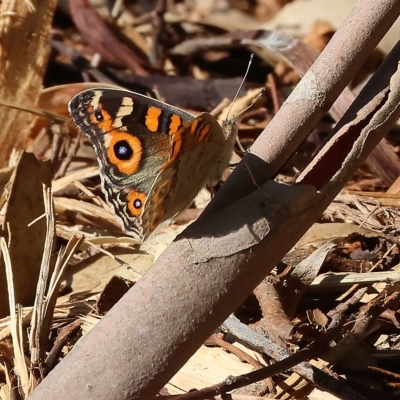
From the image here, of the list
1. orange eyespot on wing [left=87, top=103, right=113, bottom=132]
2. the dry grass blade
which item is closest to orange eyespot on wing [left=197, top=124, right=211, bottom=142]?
orange eyespot on wing [left=87, top=103, right=113, bottom=132]

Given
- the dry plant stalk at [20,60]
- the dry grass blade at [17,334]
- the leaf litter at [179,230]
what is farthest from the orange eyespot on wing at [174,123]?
the dry plant stalk at [20,60]

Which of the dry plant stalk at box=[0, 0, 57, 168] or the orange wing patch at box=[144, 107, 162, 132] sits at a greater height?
the orange wing patch at box=[144, 107, 162, 132]

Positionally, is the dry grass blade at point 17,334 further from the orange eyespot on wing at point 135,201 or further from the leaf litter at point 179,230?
the orange eyespot on wing at point 135,201

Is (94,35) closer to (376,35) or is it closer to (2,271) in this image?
(2,271)

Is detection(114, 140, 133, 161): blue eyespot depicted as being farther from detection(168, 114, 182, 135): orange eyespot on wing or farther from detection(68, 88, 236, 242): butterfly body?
detection(168, 114, 182, 135): orange eyespot on wing

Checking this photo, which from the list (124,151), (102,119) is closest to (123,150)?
(124,151)

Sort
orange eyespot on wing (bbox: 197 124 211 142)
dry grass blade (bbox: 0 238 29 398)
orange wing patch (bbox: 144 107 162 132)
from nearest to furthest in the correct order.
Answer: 1. orange eyespot on wing (bbox: 197 124 211 142)
2. dry grass blade (bbox: 0 238 29 398)
3. orange wing patch (bbox: 144 107 162 132)

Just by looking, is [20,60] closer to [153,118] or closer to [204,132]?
[153,118]
